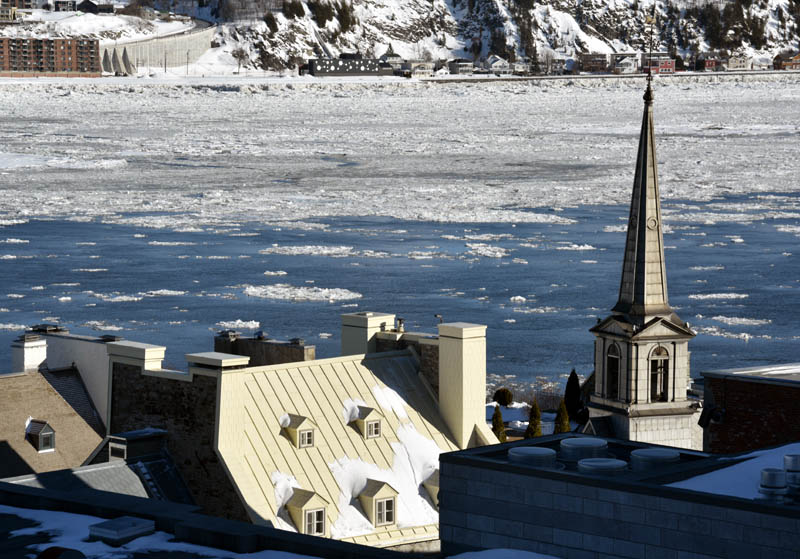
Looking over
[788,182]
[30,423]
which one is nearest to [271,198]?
[788,182]

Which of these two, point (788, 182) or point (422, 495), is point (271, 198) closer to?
point (788, 182)

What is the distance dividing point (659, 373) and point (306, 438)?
6.38 meters

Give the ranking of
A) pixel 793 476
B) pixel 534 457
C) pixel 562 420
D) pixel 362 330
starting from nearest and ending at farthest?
pixel 793 476
pixel 534 457
pixel 362 330
pixel 562 420

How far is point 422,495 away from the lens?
2162 centimetres

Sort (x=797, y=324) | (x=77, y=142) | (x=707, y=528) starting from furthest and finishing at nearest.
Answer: (x=77, y=142) < (x=797, y=324) < (x=707, y=528)

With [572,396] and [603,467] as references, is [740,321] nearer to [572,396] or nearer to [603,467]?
[572,396]

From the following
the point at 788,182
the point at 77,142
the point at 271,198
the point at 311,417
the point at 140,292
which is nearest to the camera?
the point at 311,417

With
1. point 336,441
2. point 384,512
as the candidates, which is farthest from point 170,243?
point 384,512

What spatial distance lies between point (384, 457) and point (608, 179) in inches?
2411

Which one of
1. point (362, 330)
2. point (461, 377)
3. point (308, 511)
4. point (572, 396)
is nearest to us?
point (308, 511)

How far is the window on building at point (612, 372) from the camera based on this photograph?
25.0 meters

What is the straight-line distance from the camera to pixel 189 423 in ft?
68.4

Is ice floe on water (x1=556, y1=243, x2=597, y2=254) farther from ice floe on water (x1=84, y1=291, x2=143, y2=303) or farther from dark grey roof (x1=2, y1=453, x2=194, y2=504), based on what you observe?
dark grey roof (x1=2, y1=453, x2=194, y2=504)

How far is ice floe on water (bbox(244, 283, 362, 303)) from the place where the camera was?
45.9 metres
